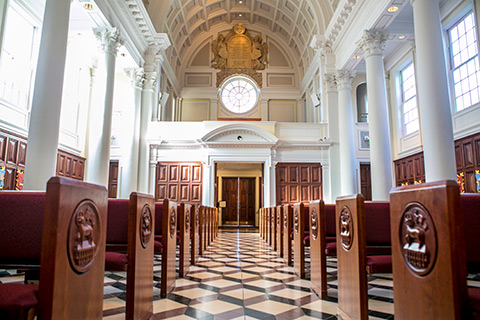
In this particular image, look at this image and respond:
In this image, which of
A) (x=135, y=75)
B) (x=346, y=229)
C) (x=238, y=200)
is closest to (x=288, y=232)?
(x=346, y=229)

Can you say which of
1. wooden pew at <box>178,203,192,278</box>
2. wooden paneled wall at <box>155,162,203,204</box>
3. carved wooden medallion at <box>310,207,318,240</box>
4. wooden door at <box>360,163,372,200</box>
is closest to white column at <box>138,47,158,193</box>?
wooden paneled wall at <box>155,162,203,204</box>

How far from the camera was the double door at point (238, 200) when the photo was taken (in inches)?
695

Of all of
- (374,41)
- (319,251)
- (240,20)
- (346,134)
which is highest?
(240,20)

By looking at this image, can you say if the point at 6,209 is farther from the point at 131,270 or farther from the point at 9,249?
the point at 131,270

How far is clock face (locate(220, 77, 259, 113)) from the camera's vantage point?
15.9 metres

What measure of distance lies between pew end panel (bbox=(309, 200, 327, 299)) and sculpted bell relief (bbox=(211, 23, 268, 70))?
1372 centimetres

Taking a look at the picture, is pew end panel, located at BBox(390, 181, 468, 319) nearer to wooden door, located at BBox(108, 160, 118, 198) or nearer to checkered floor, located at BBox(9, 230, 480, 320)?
checkered floor, located at BBox(9, 230, 480, 320)

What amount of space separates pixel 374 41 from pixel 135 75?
761cm

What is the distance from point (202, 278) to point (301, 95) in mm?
13454

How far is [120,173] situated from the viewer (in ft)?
39.8

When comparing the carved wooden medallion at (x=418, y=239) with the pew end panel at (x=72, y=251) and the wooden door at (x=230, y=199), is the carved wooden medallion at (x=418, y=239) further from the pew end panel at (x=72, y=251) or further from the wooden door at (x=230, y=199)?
the wooden door at (x=230, y=199)

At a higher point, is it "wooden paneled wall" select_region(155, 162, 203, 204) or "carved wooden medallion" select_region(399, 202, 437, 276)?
"wooden paneled wall" select_region(155, 162, 203, 204)

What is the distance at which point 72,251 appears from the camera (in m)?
1.37

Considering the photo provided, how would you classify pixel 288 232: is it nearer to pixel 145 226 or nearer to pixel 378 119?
pixel 145 226
